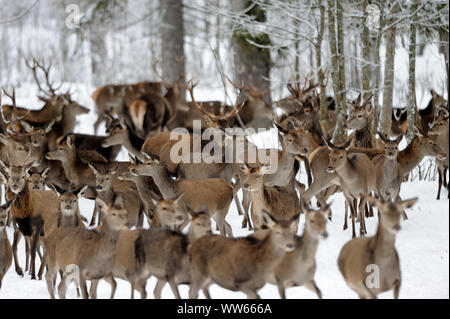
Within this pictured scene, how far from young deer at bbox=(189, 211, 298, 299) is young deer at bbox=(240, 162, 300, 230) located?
6.23 ft

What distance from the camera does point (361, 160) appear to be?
28.1 feet

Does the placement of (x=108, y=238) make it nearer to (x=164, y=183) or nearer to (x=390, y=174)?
(x=164, y=183)

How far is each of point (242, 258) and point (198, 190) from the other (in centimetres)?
269

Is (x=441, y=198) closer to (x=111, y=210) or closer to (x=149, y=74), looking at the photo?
(x=111, y=210)

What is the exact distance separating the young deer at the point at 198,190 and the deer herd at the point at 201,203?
0.05 feet

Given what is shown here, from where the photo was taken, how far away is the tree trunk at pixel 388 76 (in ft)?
36.0

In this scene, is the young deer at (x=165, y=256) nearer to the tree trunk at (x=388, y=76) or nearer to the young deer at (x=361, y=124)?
the young deer at (x=361, y=124)

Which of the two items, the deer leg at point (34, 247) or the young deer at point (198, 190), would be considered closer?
the deer leg at point (34, 247)

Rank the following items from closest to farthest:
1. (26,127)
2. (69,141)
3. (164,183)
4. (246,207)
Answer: (164,183) < (246,207) < (69,141) < (26,127)

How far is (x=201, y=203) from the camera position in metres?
8.41

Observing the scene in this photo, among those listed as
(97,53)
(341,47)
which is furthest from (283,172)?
(97,53)

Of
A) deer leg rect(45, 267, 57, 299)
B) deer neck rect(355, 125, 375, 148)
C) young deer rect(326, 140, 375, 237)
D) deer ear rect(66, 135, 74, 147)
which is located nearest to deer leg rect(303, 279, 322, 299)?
deer leg rect(45, 267, 57, 299)

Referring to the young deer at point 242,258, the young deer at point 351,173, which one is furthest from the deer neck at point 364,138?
the young deer at point 242,258

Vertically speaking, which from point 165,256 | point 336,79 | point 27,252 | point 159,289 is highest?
point 336,79
